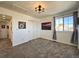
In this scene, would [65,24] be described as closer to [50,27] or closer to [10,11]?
[50,27]

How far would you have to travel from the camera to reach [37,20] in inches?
408

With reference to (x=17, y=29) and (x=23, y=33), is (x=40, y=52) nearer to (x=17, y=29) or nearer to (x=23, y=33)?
(x=17, y=29)

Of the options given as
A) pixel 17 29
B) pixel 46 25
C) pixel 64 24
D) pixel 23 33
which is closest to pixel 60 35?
pixel 64 24

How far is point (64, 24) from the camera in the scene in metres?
7.35

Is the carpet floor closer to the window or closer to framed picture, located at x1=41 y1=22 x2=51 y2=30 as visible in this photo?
the window

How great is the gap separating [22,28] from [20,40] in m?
1.02

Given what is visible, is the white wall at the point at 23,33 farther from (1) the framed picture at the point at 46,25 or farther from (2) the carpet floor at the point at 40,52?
(2) the carpet floor at the point at 40,52

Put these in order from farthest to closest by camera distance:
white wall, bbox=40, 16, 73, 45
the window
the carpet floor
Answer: the window, white wall, bbox=40, 16, 73, 45, the carpet floor

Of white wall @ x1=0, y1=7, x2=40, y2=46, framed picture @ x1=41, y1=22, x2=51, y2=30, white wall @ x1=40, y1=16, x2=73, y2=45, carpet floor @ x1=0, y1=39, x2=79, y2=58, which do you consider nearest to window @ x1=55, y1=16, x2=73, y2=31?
white wall @ x1=40, y1=16, x2=73, y2=45

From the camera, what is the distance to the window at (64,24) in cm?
675

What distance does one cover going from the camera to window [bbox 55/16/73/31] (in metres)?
6.75

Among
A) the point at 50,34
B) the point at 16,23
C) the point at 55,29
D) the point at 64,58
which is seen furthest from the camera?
the point at 50,34

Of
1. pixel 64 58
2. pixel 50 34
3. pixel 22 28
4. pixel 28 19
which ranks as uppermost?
pixel 28 19

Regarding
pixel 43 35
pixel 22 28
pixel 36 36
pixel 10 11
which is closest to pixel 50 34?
pixel 43 35
